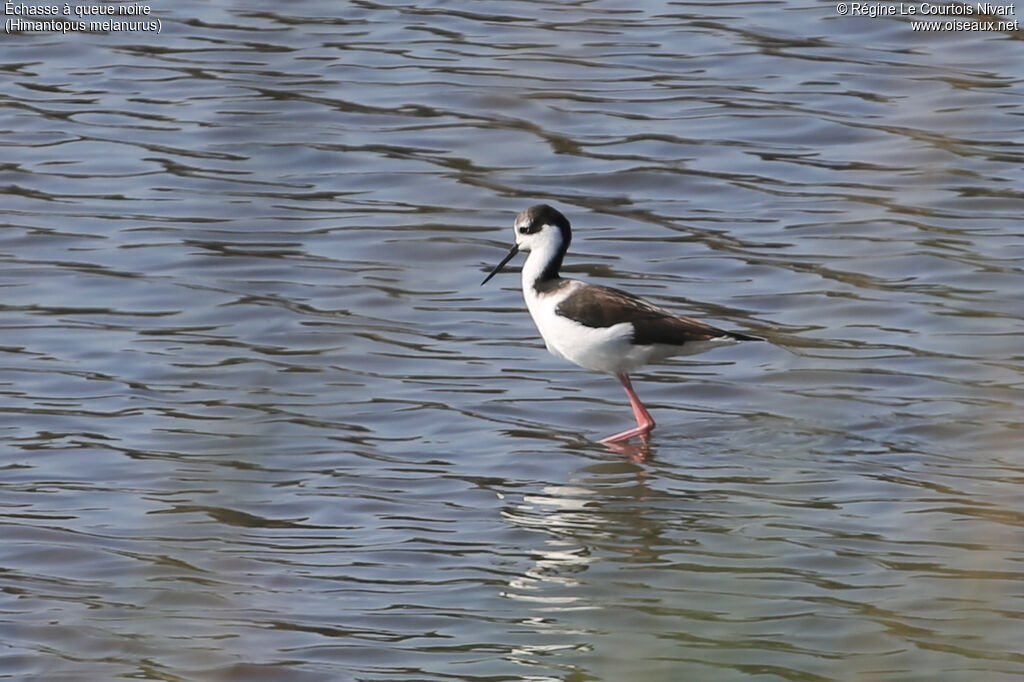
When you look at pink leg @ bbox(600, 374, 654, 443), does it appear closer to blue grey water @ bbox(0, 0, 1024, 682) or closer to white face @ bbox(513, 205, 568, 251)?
blue grey water @ bbox(0, 0, 1024, 682)

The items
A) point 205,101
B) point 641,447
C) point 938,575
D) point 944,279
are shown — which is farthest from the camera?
point 205,101

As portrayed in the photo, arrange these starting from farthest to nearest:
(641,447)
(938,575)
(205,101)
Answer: (205,101)
(641,447)
(938,575)

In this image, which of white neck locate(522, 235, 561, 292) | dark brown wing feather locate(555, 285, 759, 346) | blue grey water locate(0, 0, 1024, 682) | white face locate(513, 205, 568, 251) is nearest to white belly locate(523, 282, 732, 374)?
dark brown wing feather locate(555, 285, 759, 346)

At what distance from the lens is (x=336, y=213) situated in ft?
42.0

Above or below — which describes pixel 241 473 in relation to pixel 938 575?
above

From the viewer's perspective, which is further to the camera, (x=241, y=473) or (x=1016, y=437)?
(x=1016, y=437)

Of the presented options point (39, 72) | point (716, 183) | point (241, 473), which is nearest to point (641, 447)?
point (716, 183)

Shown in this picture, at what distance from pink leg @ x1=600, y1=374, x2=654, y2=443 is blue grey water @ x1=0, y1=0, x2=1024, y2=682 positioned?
0.35 feet

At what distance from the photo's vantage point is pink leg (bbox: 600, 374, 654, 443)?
934 centimetres

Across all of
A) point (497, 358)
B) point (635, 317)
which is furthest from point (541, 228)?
point (635, 317)

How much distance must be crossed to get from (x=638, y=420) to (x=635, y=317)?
522 mm

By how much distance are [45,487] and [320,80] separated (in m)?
6.88

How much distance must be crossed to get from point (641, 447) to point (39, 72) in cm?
858

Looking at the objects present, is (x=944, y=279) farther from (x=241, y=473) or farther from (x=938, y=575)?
(x=241, y=473)
